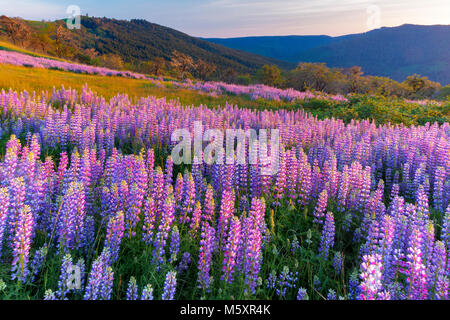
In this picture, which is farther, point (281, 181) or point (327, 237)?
point (281, 181)

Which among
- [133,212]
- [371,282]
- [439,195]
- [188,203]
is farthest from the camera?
[439,195]

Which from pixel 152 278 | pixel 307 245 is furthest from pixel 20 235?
pixel 307 245

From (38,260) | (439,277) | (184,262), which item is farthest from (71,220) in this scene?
(439,277)

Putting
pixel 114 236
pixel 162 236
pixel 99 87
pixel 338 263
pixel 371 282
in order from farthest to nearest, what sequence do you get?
pixel 99 87 < pixel 338 263 < pixel 162 236 < pixel 114 236 < pixel 371 282

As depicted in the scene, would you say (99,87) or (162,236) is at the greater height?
(99,87)

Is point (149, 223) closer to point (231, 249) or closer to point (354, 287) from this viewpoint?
point (231, 249)

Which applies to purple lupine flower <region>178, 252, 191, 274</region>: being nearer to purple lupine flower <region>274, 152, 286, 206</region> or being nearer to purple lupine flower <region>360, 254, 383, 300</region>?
purple lupine flower <region>360, 254, 383, 300</region>

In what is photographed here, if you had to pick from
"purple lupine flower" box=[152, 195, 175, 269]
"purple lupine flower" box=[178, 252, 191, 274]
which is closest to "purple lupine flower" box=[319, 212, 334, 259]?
"purple lupine flower" box=[178, 252, 191, 274]

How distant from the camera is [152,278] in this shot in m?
2.82

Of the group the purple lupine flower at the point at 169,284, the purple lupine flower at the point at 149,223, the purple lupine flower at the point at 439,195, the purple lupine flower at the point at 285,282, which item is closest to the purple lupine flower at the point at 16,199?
the purple lupine flower at the point at 149,223

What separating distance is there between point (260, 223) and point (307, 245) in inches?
42.5

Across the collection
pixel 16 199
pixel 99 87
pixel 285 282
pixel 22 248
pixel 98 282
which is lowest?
pixel 285 282

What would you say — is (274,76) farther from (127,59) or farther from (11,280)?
(127,59)

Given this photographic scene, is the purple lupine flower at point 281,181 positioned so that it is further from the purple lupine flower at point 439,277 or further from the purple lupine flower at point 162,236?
the purple lupine flower at point 439,277
